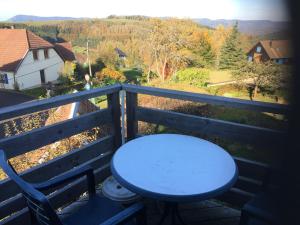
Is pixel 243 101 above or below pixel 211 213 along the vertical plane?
above

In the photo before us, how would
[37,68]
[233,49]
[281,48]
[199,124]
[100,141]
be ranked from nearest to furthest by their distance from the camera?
[281,48] < [199,124] < [100,141] < [233,49] < [37,68]

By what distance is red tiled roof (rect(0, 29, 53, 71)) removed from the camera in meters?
21.0

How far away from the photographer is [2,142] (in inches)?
62.2

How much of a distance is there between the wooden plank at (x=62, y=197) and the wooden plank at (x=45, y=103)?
0.64m

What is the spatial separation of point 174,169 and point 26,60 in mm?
22360

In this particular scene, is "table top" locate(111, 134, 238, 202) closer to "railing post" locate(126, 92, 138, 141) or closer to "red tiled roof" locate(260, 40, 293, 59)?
"railing post" locate(126, 92, 138, 141)

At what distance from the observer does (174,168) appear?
152 centimetres

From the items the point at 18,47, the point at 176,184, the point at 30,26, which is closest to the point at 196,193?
the point at 176,184

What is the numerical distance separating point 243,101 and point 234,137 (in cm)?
26

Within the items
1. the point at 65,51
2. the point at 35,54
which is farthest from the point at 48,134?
the point at 65,51

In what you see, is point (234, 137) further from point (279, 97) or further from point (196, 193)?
point (279, 97)

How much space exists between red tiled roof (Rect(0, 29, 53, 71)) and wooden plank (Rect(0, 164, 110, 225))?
2076cm

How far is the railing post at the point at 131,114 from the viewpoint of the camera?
2.34m

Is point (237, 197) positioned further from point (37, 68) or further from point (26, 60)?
point (37, 68)
